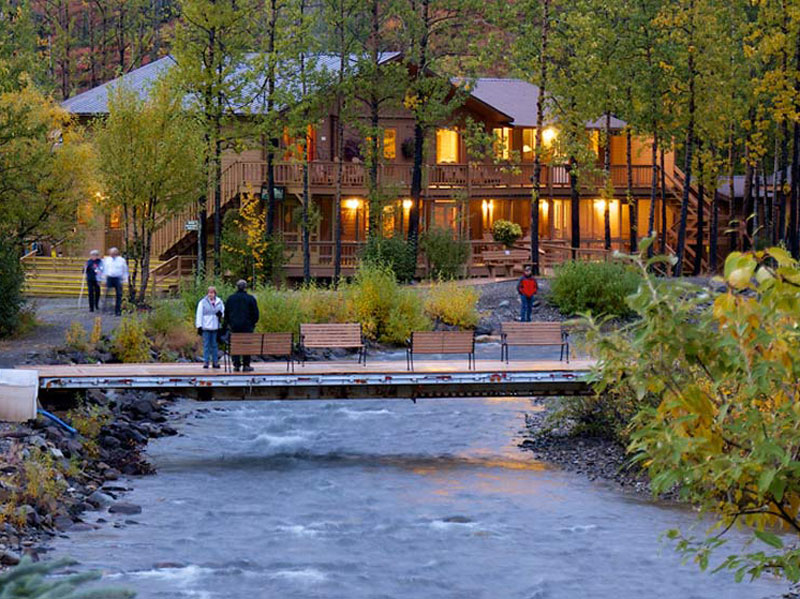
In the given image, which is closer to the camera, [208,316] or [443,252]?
[208,316]

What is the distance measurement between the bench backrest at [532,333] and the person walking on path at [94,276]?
1553 centimetres

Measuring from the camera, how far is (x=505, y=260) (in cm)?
4956

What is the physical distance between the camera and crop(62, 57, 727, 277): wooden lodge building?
50.3 meters

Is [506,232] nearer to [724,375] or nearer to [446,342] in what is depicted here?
[446,342]

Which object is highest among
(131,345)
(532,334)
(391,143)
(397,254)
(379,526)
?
(391,143)

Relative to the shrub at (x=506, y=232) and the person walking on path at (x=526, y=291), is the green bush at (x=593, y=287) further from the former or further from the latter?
the shrub at (x=506, y=232)

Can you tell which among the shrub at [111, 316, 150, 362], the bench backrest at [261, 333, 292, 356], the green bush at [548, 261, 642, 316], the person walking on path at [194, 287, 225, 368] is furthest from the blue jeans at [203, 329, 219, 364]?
the green bush at [548, 261, 642, 316]

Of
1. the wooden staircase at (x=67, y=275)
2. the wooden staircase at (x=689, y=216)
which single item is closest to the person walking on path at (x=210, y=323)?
the wooden staircase at (x=67, y=275)

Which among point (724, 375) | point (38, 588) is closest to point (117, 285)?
point (724, 375)

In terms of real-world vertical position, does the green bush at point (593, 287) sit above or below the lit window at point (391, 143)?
below

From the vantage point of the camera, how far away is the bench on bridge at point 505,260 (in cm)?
4909

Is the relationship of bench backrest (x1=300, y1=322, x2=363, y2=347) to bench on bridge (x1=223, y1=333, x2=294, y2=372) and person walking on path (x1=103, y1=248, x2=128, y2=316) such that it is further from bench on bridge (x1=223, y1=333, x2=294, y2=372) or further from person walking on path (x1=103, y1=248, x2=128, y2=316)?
person walking on path (x1=103, y1=248, x2=128, y2=316)

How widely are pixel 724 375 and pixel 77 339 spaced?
898 inches

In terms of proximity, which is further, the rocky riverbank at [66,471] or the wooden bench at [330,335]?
the wooden bench at [330,335]
